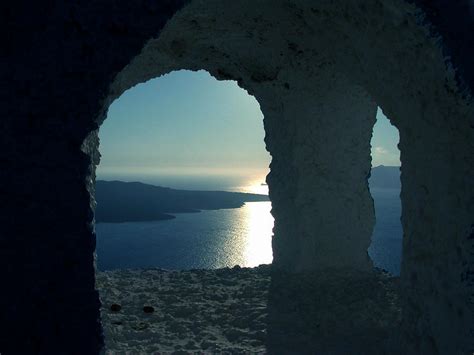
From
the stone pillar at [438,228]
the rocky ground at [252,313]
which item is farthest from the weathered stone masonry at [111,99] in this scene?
the rocky ground at [252,313]

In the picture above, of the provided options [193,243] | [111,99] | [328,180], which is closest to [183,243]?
[193,243]

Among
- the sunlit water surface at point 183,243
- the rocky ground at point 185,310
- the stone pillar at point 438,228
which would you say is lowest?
the sunlit water surface at point 183,243

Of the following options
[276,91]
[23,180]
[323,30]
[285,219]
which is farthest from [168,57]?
[23,180]

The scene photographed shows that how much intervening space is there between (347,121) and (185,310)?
278 cm

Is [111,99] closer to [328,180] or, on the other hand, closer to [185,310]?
[185,310]

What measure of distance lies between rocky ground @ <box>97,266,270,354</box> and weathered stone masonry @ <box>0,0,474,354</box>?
1.41m

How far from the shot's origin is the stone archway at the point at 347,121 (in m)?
2.48

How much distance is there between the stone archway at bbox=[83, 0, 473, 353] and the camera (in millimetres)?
2479

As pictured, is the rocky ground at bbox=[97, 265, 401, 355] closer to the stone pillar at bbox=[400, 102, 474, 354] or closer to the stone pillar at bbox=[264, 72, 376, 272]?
the stone pillar at bbox=[264, 72, 376, 272]

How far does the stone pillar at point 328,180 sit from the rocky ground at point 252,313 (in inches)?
12.0

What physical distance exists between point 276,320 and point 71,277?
7.70 feet

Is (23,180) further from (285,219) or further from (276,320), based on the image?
(285,219)

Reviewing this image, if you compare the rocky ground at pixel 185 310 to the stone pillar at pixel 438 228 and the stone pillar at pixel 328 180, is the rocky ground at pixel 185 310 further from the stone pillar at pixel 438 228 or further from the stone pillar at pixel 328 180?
the stone pillar at pixel 438 228

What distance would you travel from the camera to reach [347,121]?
188 inches
